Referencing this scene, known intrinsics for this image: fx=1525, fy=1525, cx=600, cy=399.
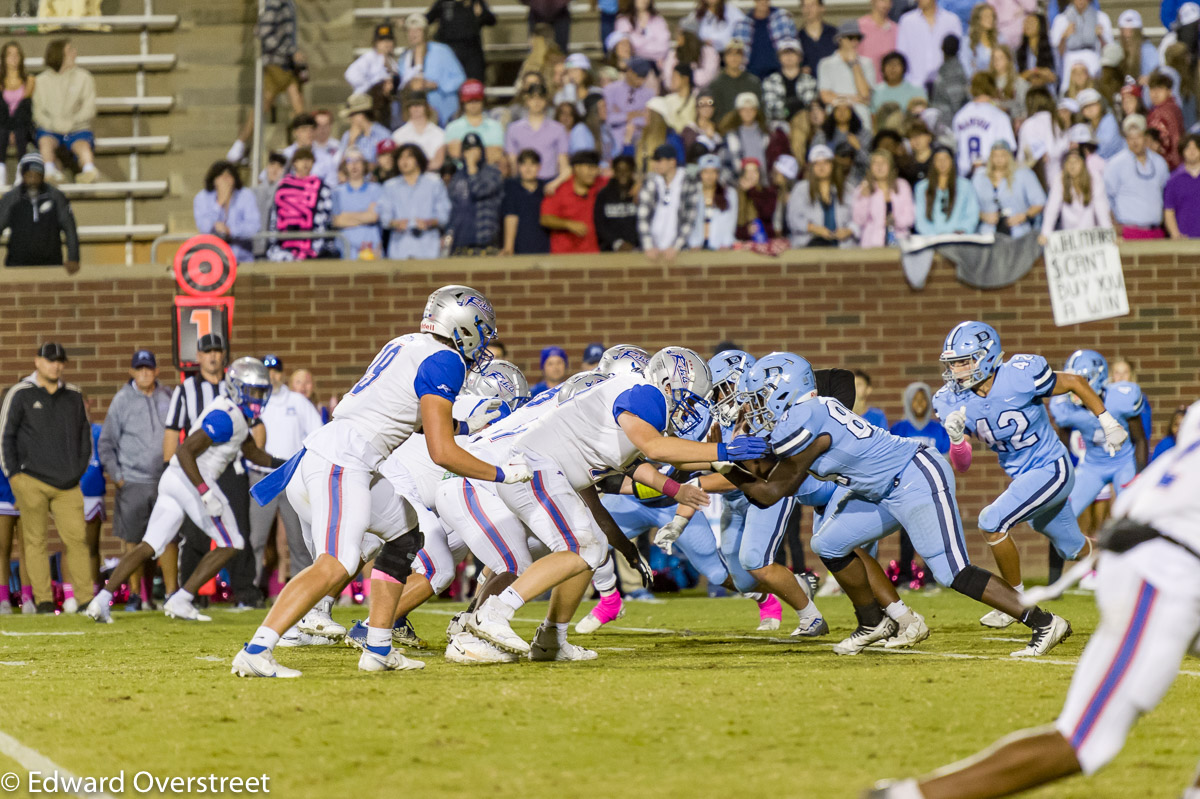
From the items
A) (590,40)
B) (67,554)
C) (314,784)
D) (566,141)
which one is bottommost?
(67,554)

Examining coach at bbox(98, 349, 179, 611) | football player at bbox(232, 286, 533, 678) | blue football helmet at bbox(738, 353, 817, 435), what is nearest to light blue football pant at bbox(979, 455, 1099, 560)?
blue football helmet at bbox(738, 353, 817, 435)

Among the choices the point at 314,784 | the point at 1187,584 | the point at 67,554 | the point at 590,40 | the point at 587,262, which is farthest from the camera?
the point at 590,40

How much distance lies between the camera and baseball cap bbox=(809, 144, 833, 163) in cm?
1523

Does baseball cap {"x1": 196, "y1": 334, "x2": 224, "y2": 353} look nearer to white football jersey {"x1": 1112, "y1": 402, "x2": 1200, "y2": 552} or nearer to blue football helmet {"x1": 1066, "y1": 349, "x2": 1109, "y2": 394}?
blue football helmet {"x1": 1066, "y1": 349, "x2": 1109, "y2": 394}

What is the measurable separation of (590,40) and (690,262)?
431 centimetres

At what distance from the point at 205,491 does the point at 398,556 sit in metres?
4.26

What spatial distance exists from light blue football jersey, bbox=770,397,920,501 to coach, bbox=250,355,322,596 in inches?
245

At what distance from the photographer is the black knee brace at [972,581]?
800cm

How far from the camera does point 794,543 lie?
1326 centimetres

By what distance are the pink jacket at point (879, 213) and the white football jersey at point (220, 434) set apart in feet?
22.2

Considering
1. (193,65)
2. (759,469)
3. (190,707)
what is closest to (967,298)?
(759,469)

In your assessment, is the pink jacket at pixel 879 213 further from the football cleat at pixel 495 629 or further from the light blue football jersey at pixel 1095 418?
the football cleat at pixel 495 629

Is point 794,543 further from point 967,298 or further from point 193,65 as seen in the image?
point 193,65

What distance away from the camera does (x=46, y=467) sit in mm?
13000
